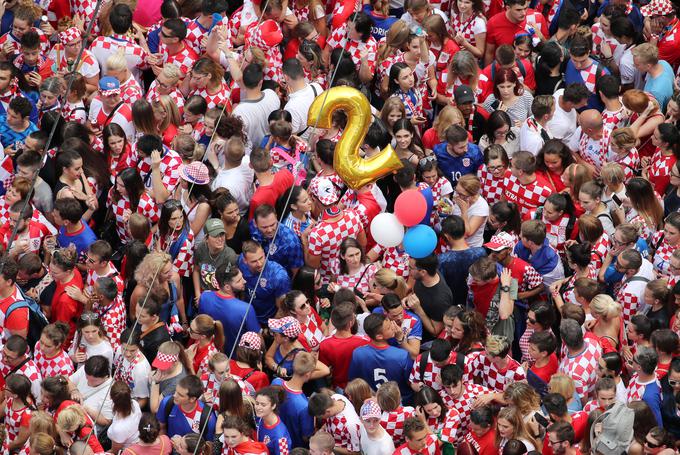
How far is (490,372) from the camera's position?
40.2 feet

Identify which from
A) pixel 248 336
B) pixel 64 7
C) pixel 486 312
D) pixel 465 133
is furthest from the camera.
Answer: pixel 64 7

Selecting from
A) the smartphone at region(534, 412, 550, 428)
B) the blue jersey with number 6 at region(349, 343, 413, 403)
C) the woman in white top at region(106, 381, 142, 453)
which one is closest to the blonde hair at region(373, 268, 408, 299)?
the blue jersey with number 6 at region(349, 343, 413, 403)

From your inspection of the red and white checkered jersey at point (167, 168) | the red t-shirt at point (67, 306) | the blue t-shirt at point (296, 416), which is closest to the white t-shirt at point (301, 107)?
the red and white checkered jersey at point (167, 168)

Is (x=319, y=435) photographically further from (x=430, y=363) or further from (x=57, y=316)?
(x=57, y=316)

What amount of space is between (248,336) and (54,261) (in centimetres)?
176

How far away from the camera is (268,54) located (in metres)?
15.3

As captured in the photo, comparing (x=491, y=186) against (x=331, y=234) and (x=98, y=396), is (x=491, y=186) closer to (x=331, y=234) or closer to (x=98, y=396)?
(x=331, y=234)

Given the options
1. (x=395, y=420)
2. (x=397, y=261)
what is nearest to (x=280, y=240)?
(x=397, y=261)

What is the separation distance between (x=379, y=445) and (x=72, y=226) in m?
3.39

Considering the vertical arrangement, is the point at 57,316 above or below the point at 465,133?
below

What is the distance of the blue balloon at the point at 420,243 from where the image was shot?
1295 centimetres

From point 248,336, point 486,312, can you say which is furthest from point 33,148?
point 486,312

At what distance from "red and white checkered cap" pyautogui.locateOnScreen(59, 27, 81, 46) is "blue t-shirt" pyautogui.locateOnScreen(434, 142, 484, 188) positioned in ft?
11.8

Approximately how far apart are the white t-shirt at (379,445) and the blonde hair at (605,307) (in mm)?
1952
